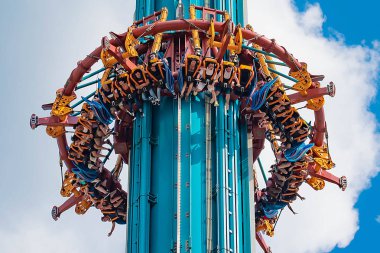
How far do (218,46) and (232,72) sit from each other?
1.55 m

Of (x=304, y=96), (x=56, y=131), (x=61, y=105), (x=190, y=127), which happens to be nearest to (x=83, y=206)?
(x=56, y=131)

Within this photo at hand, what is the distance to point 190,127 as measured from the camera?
70.2m

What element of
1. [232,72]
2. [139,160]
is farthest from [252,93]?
[139,160]

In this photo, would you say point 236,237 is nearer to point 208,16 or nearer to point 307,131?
point 307,131

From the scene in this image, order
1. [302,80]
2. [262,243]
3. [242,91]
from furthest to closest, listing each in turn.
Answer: [262,243], [302,80], [242,91]

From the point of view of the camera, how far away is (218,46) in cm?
7038

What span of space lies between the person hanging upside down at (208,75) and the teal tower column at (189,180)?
160 cm

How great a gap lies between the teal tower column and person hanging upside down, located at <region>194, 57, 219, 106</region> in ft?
5.24

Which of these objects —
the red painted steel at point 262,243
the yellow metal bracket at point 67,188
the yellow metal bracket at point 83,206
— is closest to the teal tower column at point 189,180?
the yellow metal bracket at point 67,188

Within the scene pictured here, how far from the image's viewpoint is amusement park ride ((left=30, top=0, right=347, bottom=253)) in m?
68.4

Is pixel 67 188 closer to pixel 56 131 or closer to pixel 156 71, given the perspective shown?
pixel 56 131

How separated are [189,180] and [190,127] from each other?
2.92 m

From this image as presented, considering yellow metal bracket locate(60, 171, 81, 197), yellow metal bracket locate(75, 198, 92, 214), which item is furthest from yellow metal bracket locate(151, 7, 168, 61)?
yellow metal bracket locate(75, 198, 92, 214)

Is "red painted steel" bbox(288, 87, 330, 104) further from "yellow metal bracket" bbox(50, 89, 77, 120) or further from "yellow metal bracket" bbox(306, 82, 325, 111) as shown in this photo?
"yellow metal bracket" bbox(50, 89, 77, 120)
